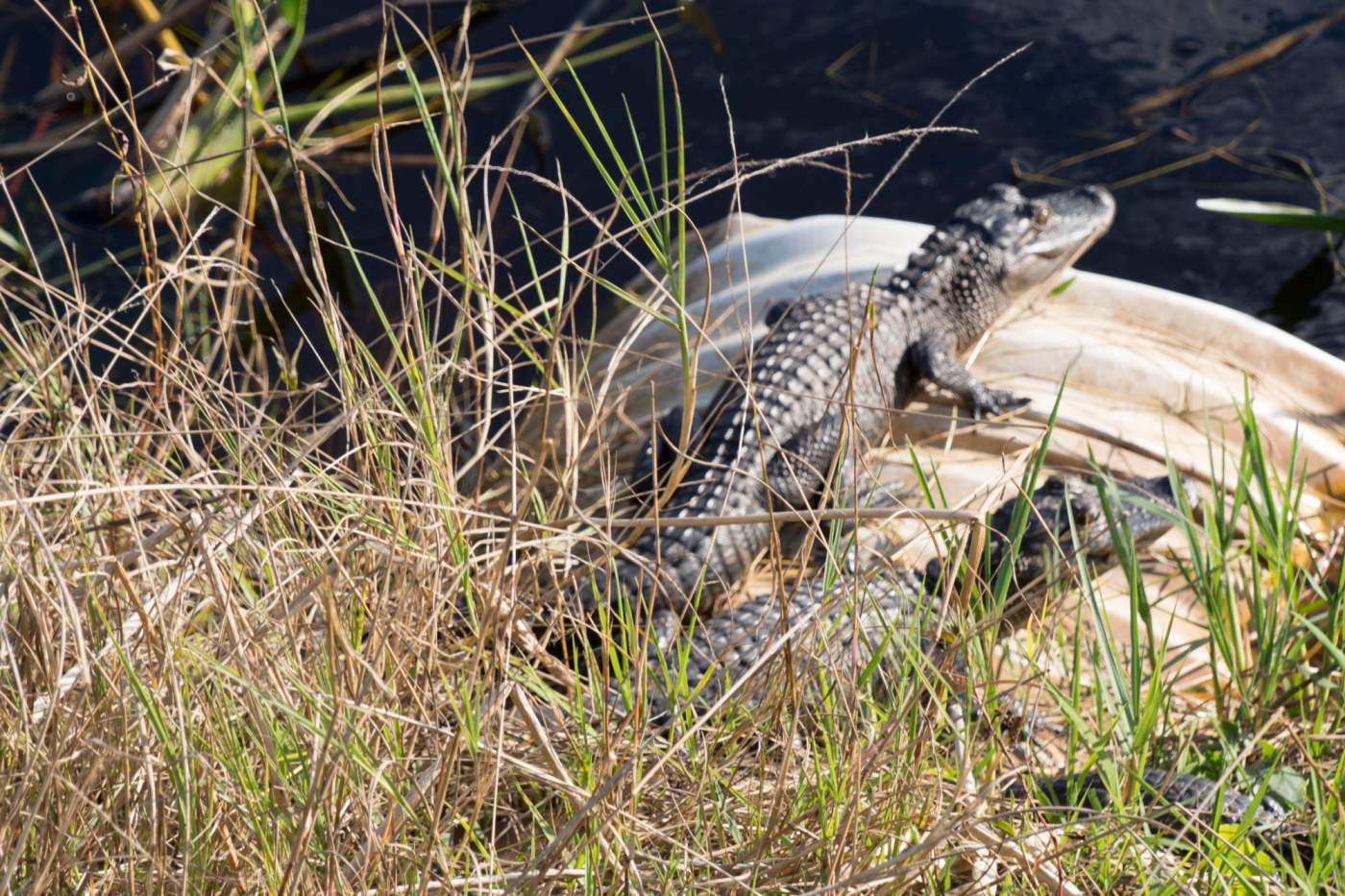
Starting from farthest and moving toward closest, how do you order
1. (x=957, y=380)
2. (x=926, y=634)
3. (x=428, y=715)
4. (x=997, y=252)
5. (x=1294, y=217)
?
(x=997, y=252)
(x=1294, y=217)
(x=957, y=380)
(x=926, y=634)
(x=428, y=715)

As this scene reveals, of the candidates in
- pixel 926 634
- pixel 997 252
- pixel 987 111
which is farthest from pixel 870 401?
pixel 987 111

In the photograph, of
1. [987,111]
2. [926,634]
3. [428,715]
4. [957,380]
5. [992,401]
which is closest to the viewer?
[428,715]

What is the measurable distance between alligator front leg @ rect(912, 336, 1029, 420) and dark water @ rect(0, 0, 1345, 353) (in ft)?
5.12

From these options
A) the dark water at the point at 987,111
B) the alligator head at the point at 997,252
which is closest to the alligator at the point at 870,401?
the alligator head at the point at 997,252

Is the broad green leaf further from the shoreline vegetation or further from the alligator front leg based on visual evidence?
the shoreline vegetation

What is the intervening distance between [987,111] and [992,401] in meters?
2.70

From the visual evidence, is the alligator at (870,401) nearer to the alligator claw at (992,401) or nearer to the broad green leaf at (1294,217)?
the alligator claw at (992,401)

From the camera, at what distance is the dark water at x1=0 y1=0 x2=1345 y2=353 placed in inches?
212

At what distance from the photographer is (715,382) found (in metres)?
3.80

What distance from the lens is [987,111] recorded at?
5949mm

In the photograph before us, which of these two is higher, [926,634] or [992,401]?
[926,634]

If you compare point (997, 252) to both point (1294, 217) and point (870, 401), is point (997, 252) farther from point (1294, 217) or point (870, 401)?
point (1294, 217)

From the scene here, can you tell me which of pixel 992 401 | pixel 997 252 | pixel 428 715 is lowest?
pixel 992 401

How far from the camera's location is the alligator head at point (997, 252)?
425cm
